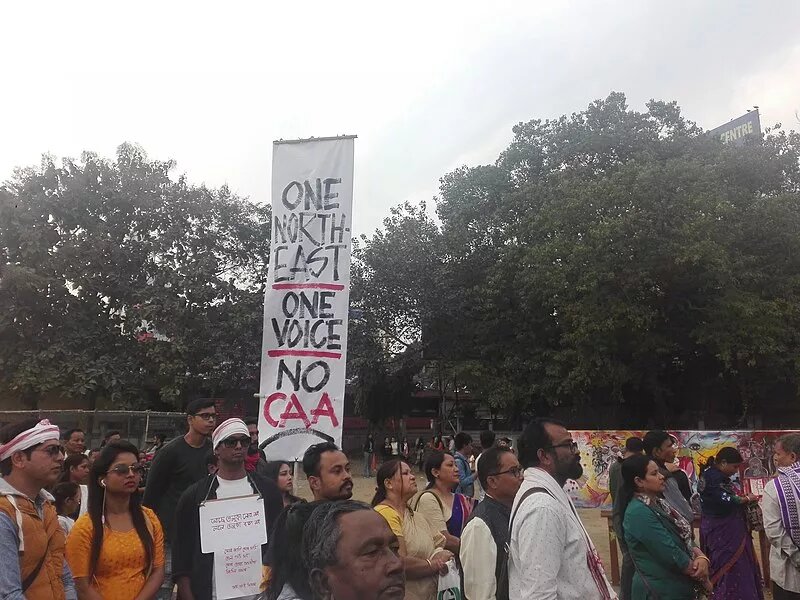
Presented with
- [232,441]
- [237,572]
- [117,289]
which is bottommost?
[237,572]

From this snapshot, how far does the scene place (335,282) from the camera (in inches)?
226

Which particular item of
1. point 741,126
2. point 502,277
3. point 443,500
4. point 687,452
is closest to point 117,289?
point 502,277

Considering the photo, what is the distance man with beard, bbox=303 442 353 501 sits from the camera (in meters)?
3.26

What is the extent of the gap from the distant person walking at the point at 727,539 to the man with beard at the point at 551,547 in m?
3.16

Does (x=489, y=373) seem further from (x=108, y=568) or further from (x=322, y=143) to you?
(x=108, y=568)

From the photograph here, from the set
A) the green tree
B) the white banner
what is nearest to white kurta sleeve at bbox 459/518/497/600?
the white banner

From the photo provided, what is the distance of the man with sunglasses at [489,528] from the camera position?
3.36 m

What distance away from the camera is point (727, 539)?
17.5 ft

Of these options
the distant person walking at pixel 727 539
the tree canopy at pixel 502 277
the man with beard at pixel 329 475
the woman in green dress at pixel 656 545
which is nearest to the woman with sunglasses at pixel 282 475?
the man with beard at pixel 329 475

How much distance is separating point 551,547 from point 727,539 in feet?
11.5

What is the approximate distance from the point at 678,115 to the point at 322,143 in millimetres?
21335

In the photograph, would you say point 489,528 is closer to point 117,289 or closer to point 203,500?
point 203,500

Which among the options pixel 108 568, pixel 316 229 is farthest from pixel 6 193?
pixel 108 568

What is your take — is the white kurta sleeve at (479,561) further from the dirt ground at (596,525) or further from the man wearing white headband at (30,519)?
the dirt ground at (596,525)
